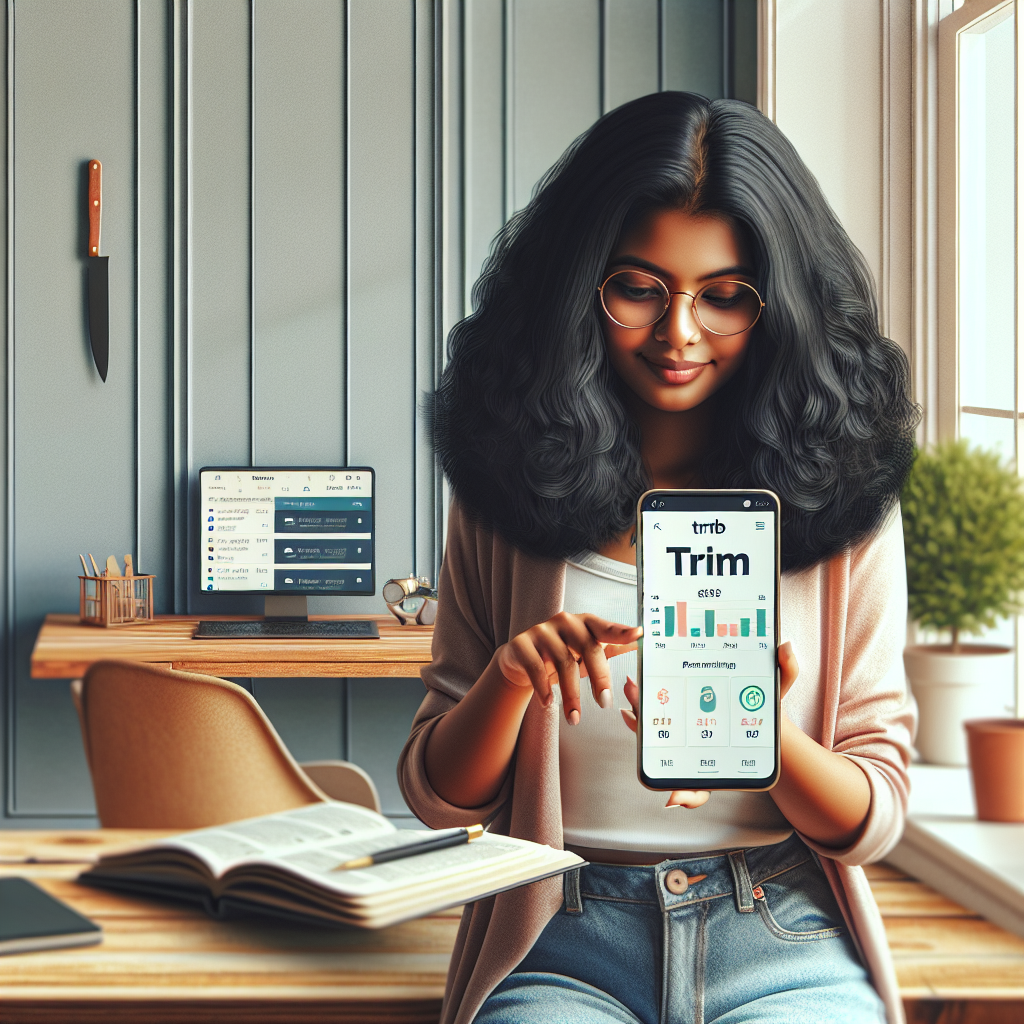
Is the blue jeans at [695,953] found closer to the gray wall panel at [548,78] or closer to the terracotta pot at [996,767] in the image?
the terracotta pot at [996,767]

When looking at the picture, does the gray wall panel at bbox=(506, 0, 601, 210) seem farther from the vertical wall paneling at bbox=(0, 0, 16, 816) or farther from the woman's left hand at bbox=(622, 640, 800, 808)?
the woman's left hand at bbox=(622, 640, 800, 808)

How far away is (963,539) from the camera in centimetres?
114

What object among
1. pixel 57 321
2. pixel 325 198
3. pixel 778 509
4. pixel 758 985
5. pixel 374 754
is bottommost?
pixel 374 754

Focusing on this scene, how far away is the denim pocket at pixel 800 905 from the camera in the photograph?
769 millimetres

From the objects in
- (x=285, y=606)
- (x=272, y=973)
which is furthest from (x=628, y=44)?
(x=272, y=973)

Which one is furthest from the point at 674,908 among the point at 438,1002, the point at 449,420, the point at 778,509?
the point at 449,420

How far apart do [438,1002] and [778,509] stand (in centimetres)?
37

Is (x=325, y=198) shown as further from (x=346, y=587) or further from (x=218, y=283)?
(x=346, y=587)

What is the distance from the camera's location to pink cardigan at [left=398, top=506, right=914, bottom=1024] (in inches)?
30.4

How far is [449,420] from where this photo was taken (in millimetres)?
983

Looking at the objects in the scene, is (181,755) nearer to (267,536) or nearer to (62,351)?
(267,536)

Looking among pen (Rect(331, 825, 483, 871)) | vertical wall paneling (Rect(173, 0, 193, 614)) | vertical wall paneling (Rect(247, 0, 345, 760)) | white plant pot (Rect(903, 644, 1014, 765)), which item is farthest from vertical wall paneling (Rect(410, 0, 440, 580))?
pen (Rect(331, 825, 483, 871))

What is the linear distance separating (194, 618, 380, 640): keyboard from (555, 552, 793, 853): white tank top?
170cm

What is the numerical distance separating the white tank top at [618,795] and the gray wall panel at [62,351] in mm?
2283
